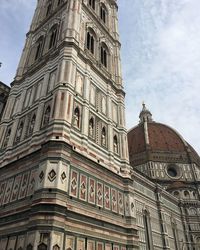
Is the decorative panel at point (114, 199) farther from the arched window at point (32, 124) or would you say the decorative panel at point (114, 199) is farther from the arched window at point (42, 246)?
the arched window at point (32, 124)

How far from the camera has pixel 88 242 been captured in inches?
443

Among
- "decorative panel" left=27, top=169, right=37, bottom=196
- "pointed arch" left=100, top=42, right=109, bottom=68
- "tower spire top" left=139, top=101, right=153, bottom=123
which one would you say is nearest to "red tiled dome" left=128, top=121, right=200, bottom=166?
"tower spire top" left=139, top=101, right=153, bottom=123

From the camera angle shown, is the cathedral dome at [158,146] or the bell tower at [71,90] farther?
the cathedral dome at [158,146]

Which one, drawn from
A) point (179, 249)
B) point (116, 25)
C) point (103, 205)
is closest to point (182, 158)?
point (179, 249)

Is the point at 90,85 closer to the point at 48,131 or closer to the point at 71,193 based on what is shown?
the point at 48,131

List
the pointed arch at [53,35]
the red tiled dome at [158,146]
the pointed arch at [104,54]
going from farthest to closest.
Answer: the red tiled dome at [158,146]
the pointed arch at [104,54]
the pointed arch at [53,35]

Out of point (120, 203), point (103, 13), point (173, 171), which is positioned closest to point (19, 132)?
point (120, 203)

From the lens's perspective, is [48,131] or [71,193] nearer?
[71,193]

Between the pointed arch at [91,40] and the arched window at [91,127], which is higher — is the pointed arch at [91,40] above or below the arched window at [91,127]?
above

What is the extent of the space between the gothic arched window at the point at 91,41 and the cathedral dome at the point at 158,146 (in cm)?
3186

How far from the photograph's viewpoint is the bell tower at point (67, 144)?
10625 mm

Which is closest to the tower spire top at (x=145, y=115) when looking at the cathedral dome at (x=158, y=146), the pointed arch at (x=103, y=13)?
the cathedral dome at (x=158, y=146)

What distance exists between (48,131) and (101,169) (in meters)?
3.87

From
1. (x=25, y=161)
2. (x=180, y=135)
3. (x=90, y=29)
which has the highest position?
(x=180, y=135)
